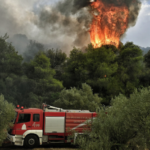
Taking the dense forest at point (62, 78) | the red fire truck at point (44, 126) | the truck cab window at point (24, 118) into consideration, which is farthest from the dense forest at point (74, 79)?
the red fire truck at point (44, 126)

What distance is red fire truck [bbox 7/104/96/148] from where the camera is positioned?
52.1ft

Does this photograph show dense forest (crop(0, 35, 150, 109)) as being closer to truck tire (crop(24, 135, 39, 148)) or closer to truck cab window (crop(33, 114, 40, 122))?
truck cab window (crop(33, 114, 40, 122))

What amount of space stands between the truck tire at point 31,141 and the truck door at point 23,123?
0.70 metres

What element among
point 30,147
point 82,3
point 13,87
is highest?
point 82,3

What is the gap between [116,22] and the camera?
90.9m

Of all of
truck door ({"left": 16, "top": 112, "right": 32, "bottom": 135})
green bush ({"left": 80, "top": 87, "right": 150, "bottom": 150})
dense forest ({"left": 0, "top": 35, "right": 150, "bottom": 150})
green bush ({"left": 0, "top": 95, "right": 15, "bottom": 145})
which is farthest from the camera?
dense forest ({"left": 0, "top": 35, "right": 150, "bottom": 150})

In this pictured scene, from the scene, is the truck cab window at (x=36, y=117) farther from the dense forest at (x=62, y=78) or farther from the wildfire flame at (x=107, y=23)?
the wildfire flame at (x=107, y=23)

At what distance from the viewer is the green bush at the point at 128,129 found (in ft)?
28.0

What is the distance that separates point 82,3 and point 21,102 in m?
73.5

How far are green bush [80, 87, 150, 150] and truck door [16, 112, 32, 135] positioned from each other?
686 cm

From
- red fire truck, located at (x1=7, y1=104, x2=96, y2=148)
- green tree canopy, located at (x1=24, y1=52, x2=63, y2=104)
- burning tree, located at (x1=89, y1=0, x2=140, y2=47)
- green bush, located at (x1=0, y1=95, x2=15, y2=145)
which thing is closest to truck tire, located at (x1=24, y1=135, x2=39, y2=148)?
red fire truck, located at (x1=7, y1=104, x2=96, y2=148)

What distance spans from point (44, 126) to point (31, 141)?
5.12 ft

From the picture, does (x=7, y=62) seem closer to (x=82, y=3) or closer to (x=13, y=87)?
(x=13, y=87)

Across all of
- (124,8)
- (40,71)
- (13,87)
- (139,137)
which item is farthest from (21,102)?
(124,8)
